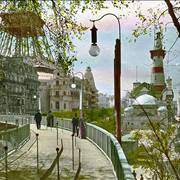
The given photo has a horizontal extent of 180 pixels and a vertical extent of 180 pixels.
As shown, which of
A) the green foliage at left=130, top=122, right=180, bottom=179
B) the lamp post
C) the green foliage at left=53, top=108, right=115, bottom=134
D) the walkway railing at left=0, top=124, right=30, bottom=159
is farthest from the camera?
Answer: the green foliage at left=53, top=108, right=115, bottom=134

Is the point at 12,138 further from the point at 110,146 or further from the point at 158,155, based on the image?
the point at 158,155

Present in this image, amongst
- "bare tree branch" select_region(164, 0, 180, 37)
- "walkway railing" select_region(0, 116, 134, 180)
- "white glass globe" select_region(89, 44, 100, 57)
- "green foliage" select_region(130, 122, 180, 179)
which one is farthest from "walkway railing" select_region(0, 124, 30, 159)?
"bare tree branch" select_region(164, 0, 180, 37)

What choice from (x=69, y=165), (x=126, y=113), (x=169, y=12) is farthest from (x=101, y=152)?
(x=126, y=113)

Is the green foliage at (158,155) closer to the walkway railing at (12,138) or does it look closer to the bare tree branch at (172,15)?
the walkway railing at (12,138)

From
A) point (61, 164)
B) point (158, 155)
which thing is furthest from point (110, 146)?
point (158, 155)

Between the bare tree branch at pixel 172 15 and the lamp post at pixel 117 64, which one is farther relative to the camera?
the lamp post at pixel 117 64

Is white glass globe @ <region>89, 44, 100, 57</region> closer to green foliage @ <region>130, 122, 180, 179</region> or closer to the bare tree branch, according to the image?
green foliage @ <region>130, 122, 180, 179</region>

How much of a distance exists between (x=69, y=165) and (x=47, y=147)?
23.4ft

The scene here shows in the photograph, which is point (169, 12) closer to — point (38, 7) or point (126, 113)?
point (38, 7)

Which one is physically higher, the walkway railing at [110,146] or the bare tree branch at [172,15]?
the bare tree branch at [172,15]

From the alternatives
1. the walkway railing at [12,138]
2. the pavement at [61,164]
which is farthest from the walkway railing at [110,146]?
the walkway railing at [12,138]

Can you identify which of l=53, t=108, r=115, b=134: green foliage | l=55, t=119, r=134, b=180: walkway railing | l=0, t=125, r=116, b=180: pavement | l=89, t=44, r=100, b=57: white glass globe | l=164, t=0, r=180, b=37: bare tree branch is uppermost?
l=89, t=44, r=100, b=57: white glass globe

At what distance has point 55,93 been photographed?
114 metres

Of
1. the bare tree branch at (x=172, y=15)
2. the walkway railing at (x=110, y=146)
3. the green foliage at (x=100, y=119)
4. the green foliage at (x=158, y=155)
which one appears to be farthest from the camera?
the green foliage at (x=100, y=119)
